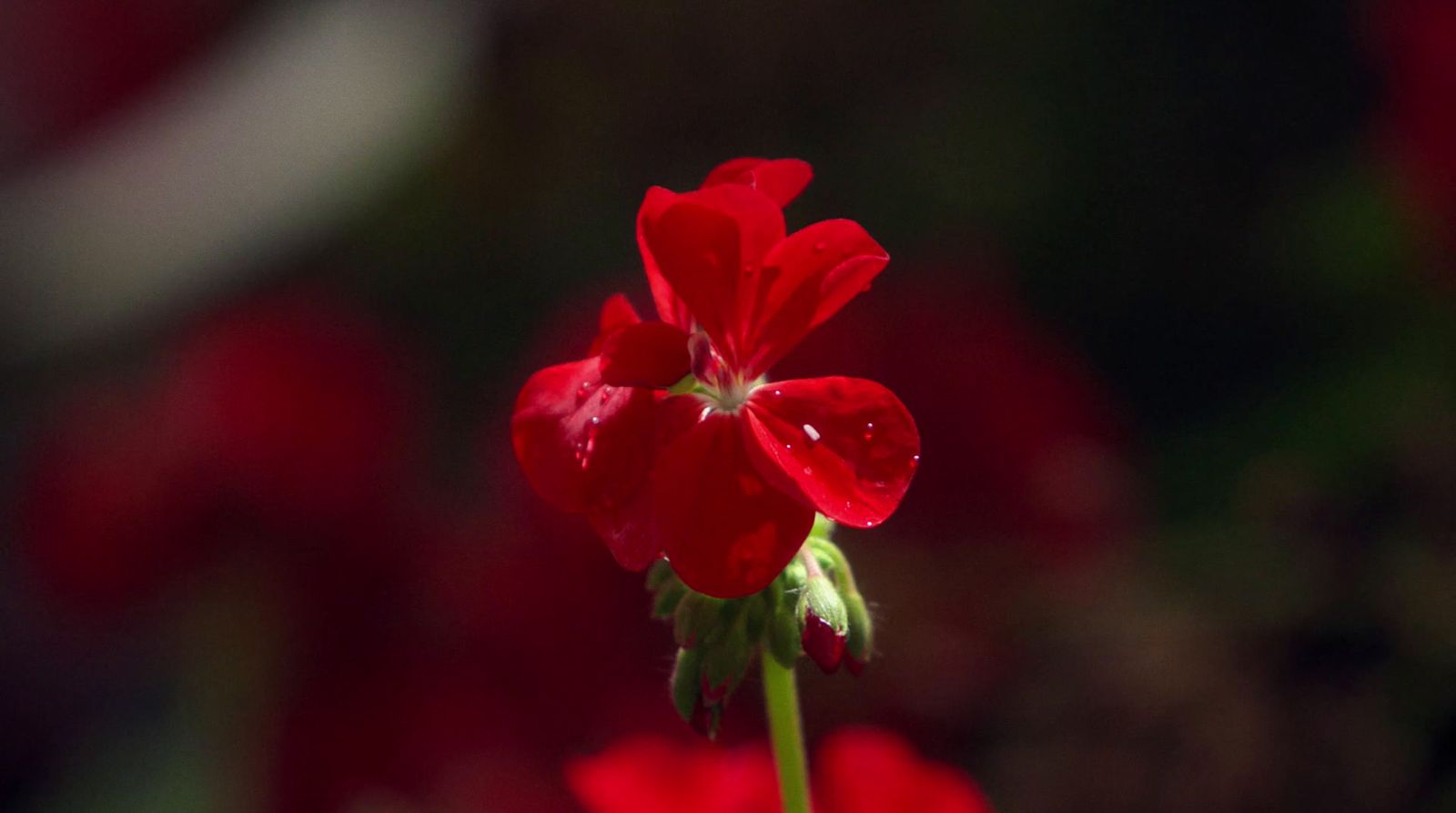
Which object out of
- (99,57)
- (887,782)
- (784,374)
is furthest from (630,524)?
(99,57)

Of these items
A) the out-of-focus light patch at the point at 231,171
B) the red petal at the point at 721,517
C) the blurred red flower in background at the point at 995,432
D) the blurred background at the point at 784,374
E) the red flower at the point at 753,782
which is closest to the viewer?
the red petal at the point at 721,517

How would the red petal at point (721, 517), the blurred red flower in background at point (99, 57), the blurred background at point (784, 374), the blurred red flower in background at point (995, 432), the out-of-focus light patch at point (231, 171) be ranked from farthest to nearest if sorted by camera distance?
the blurred red flower in background at point (99, 57) → the out-of-focus light patch at point (231, 171) → the blurred red flower in background at point (995, 432) → the blurred background at point (784, 374) → the red petal at point (721, 517)

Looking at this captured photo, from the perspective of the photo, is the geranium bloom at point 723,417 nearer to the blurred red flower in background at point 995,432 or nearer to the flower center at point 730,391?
the flower center at point 730,391

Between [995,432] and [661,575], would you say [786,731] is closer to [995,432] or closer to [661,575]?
[661,575]

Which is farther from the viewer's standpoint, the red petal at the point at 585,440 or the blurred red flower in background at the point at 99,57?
the blurred red flower in background at the point at 99,57

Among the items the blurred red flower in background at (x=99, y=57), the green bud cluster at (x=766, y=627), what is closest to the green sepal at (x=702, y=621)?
the green bud cluster at (x=766, y=627)

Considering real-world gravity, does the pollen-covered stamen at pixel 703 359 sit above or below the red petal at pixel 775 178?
below

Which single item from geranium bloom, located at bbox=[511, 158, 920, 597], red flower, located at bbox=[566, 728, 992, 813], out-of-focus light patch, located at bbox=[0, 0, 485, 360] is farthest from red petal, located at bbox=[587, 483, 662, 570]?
out-of-focus light patch, located at bbox=[0, 0, 485, 360]

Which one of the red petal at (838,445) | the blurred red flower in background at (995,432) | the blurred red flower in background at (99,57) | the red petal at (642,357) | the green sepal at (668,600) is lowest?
the blurred red flower in background at (995,432)
